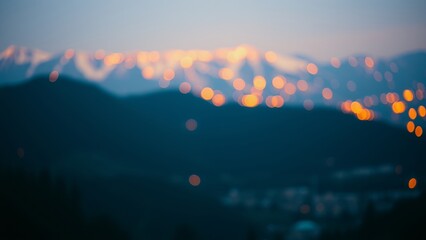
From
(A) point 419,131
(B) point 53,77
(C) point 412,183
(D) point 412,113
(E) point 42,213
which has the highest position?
(D) point 412,113

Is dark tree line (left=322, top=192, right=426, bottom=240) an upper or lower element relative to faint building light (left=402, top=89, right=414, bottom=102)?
lower

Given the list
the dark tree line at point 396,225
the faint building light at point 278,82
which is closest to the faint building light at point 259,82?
the faint building light at point 278,82

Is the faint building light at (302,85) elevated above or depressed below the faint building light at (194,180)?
above

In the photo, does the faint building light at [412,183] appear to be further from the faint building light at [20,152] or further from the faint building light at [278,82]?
the faint building light at [278,82]

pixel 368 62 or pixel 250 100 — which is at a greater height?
pixel 368 62

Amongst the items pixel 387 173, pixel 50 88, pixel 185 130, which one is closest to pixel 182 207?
pixel 387 173

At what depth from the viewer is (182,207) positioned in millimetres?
62875

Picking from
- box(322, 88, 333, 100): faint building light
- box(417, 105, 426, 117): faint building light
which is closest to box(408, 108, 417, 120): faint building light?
box(417, 105, 426, 117): faint building light

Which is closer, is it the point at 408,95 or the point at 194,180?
the point at 194,180

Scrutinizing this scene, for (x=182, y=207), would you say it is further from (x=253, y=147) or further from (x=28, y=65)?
(x=28, y=65)

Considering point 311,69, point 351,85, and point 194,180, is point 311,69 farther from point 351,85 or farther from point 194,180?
point 194,180

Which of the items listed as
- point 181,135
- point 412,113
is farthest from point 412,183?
point 412,113

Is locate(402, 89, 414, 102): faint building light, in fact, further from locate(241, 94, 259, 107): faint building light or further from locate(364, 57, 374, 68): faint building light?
locate(241, 94, 259, 107): faint building light

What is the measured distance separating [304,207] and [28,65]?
56.5 m
